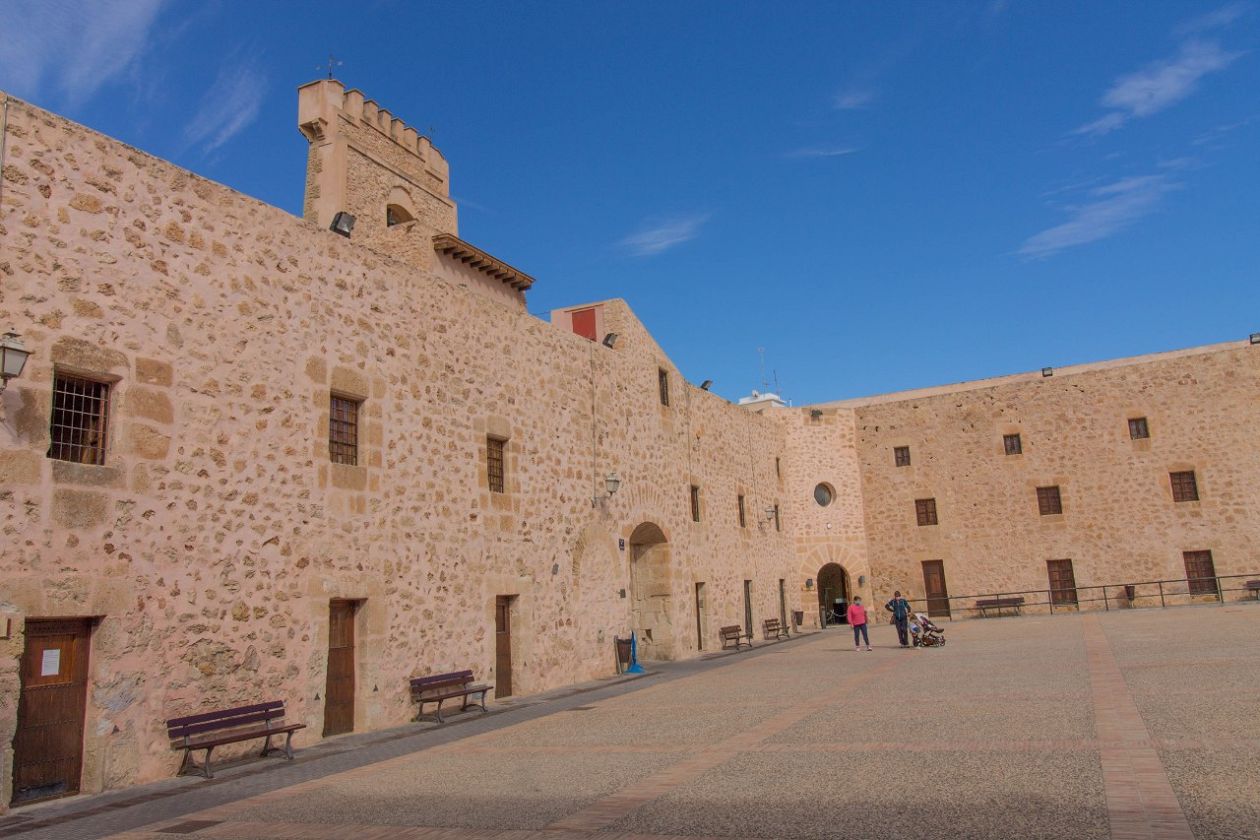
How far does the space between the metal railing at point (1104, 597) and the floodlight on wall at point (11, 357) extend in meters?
25.5

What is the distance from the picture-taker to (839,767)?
6.73 metres

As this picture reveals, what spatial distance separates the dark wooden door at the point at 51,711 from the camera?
23.5 feet

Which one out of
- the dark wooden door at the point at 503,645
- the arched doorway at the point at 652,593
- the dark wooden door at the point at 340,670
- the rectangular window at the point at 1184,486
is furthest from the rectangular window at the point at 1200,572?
the dark wooden door at the point at 340,670

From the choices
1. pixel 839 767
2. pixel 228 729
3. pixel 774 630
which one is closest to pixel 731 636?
pixel 774 630

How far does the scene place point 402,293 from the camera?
11.9 m

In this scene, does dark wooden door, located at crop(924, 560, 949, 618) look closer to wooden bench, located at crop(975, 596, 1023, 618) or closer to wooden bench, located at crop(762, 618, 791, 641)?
wooden bench, located at crop(975, 596, 1023, 618)

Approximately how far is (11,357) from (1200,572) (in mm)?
27845

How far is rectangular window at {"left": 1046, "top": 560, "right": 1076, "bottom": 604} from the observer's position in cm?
2567

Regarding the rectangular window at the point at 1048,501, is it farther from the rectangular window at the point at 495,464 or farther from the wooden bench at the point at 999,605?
the rectangular window at the point at 495,464

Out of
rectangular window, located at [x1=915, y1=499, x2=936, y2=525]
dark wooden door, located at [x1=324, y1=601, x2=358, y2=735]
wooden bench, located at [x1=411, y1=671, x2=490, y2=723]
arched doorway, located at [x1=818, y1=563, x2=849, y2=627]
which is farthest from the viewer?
arched doorway, located at [x1=818, y1=563, x2=849, y2=627]

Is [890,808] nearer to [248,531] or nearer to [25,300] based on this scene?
[248,531]

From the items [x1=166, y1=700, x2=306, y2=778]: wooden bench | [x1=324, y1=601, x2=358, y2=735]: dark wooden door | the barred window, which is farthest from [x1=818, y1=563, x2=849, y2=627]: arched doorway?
[x1=166, y1=700, x2=306, y2=778]: wooden bench

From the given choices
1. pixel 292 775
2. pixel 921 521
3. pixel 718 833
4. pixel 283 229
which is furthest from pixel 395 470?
pixel 921 521

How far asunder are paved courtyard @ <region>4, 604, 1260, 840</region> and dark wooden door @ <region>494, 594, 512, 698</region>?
1379mm
